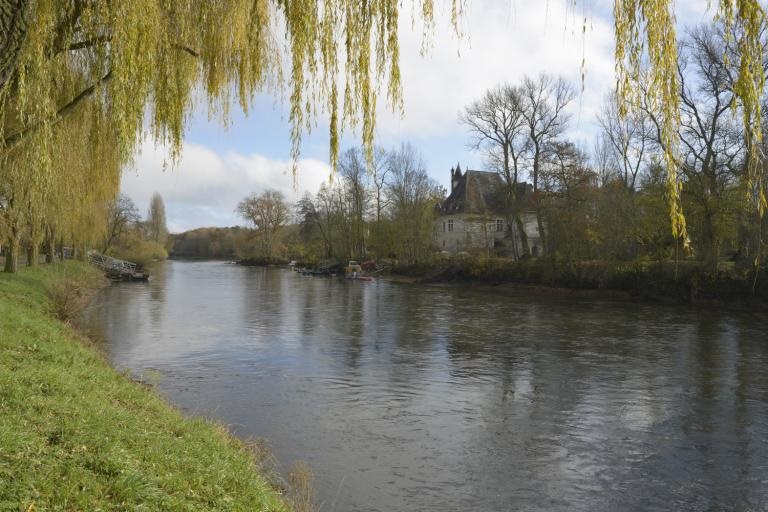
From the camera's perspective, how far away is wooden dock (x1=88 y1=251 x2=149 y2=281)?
143ft

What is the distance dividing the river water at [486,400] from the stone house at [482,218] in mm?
21289

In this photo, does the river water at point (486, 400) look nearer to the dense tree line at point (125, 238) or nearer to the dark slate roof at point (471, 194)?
the dark slate roof at point (471, 194)

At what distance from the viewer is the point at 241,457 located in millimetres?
6070

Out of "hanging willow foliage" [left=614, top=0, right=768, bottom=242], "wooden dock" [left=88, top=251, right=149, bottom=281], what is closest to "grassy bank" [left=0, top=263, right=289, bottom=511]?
"hanging willow foliage" [left=614, top=0, right=768, bottom=242]

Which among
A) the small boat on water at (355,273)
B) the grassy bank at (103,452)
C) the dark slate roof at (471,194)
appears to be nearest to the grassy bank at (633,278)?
the dark slate roof at (471,194)

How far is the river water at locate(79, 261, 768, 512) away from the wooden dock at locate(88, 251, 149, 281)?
849 inches

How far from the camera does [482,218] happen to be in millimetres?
45938

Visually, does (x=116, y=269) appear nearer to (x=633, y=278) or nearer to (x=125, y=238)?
(x=125, y=238)

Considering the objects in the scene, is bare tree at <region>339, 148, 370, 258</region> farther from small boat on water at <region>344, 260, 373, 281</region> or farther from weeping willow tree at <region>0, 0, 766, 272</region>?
weeping willow tree at <region>0, 0, 766, 272</region>

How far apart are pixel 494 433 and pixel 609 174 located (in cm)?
3819

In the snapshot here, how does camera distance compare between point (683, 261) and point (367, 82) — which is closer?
point (367, 82)

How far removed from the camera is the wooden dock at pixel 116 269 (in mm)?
43719

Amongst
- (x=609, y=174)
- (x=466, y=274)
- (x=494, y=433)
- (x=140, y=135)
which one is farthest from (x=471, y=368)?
(x=609, y=174)

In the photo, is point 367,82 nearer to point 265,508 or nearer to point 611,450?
point 265,508
